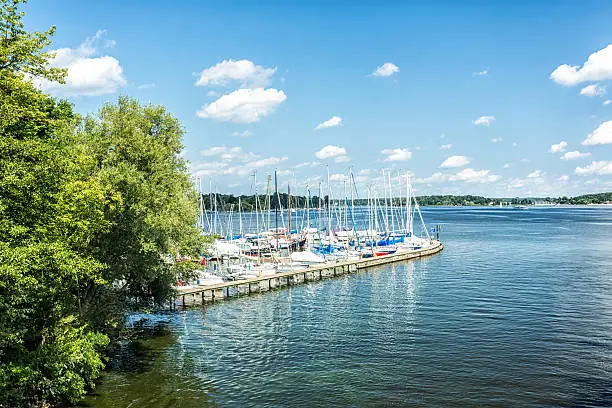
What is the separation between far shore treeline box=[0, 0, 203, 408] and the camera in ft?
59.6

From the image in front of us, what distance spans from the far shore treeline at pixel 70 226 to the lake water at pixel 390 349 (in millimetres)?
4564

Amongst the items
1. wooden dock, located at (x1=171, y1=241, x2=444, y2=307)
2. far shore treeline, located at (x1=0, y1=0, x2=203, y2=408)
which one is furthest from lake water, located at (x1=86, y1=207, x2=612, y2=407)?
far shore treeline, located at (x1=0, y1=0, x2=203, y2=408)

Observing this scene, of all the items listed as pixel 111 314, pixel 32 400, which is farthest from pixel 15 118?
pixel 111 314

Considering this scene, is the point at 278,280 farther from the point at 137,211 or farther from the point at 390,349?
the point at 137,211

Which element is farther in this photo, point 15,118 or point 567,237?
point 567,237

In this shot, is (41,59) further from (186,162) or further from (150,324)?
(150,324)

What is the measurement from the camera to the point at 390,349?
34.8 m

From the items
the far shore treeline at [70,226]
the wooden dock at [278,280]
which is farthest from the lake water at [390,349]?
the far shore treeline at [70,226]

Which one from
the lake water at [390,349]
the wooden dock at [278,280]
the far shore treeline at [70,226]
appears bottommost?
the lake water at [390,349]

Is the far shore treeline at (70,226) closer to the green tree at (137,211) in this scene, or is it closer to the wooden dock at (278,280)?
the green tree at (137,211)

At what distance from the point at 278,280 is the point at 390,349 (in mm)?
29235

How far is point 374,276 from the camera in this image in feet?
224

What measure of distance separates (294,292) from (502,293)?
23.5 meters

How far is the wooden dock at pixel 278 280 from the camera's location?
50697mm
